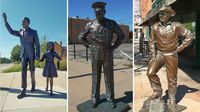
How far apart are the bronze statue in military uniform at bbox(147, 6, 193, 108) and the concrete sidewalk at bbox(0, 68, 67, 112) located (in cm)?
200

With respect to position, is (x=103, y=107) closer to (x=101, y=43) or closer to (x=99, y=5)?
(x=101, y=43)

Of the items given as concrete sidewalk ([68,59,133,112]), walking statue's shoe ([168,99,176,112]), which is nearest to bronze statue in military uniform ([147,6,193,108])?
walking statue's shoe ([168,99,176,112])

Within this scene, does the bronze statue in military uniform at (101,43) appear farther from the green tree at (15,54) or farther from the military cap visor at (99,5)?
the green tree at (15,54)

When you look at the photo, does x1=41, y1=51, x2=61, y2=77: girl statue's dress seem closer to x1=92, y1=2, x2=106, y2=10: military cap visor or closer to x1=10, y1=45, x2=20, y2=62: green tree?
x1=10, y1=45, x2=20, y2=62: green tree

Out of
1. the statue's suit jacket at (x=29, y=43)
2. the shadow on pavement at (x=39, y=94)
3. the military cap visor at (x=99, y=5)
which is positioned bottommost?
the shadow on pavement at (x=39, y=94)

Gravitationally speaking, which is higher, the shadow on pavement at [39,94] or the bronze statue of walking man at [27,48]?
the bronze statue of walking man at [27,48]

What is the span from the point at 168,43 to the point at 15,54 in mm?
3075

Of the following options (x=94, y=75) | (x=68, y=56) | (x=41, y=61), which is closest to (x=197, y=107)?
(x=94, y=75)

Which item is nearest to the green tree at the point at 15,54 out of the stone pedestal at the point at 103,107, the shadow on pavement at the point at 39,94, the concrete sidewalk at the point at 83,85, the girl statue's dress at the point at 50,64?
the girl statue's dress at the point at 50,64

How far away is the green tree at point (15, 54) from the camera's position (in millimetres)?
6797

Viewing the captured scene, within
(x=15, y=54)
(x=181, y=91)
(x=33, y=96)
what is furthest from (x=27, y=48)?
(x=181, y=91)

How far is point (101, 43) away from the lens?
20.7 ft

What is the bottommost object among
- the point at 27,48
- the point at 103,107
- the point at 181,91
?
the point at 103,107

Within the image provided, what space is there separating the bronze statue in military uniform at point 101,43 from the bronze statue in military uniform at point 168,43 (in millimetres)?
739
